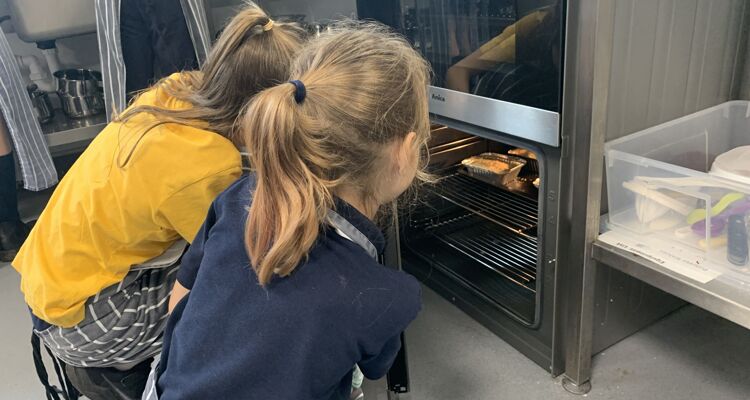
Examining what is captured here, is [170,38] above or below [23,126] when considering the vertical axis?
above

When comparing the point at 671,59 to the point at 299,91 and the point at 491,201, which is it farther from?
the point at 299,91

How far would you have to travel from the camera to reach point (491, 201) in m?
1.73

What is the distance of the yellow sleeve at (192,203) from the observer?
0.96 metres

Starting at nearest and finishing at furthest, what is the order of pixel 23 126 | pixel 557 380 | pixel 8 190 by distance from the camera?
pixel 557 380, pixel 23 126, pixel 8 190

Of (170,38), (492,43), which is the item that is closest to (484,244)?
(492,43)

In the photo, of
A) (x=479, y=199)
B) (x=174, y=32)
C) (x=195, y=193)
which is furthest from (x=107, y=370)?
(x=174, y=32)

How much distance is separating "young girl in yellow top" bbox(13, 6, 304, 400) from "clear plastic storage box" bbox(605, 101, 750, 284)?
0.72 m

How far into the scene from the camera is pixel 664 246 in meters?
1.14

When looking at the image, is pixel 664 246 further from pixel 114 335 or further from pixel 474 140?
pixel 114 335

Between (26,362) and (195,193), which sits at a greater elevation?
(195,193)

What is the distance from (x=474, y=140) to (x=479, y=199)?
0.18 m

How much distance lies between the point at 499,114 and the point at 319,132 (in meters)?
0.63

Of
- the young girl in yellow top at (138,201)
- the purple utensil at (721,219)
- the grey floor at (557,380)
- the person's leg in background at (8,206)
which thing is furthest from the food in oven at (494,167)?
the person's leg in background at (8,206)

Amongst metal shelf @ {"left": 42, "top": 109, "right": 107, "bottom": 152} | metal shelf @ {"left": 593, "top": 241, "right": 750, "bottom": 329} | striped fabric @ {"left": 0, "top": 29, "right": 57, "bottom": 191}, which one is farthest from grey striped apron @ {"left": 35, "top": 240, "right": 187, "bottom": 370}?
metal shelf @ {"left": 42, "top": 109, "right": 107, "bottom": 152}
